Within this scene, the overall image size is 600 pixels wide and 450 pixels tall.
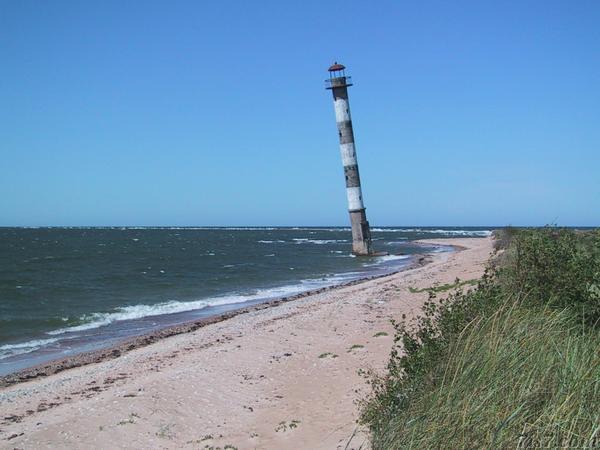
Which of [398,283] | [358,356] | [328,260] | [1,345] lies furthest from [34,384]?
[328,260]

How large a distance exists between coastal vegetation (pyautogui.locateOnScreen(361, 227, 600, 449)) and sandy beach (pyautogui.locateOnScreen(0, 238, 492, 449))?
139cm

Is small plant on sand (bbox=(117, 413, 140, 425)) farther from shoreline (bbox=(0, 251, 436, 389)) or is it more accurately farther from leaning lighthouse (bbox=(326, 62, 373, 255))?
leaning lighthouse (bbox=(326, 62, 373, 255))

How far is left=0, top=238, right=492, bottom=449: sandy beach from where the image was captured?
25.6 ft

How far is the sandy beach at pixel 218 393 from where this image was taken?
779cm

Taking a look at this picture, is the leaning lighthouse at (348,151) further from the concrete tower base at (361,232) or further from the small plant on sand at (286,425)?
the small plant on sand at (286,425)

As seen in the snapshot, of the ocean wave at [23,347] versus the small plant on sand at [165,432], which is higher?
the ocean wave at [23,347]

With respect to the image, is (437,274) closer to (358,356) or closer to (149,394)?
(358,356)

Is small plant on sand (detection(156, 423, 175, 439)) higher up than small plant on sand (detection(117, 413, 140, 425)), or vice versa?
small plant on sand (detection(117, 413, 140, 425))

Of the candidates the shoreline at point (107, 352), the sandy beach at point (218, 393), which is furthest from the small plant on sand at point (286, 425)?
the shoreline at point (107, 352)

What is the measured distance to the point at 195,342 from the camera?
583 inches

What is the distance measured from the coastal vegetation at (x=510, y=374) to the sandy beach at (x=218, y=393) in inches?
54.6

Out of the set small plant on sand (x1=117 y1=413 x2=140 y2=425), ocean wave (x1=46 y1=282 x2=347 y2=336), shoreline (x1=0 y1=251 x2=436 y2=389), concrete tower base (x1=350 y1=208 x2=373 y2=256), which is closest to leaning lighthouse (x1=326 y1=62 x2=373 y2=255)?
concrete tower base (x1=350 y1=208 x2=373 y2=256)

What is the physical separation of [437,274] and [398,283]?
294cm

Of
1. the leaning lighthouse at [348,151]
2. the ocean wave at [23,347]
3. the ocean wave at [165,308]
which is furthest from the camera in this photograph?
the leaning lighthouse at [348,151]
